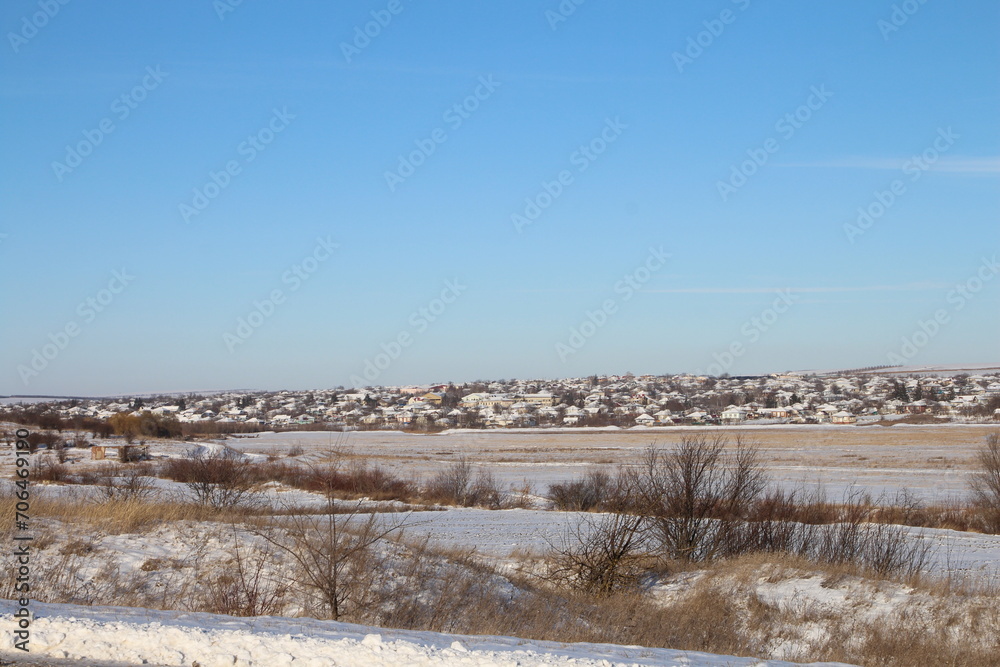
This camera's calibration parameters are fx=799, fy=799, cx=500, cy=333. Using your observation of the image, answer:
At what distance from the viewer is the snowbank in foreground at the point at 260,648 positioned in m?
5.92

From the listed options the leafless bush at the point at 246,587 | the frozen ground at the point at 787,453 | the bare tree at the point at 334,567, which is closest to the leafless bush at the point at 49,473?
the frozen ground at the point at 787,453

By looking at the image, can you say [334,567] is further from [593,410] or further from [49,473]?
[593,410]

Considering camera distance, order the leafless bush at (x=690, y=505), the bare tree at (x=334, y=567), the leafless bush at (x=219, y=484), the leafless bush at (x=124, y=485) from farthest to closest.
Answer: the leafless bush at (x=219, y=484), the leafless bush at (x=124, y=485), the leafless bush at (x=690, y=505), the bare tree at (x=334, y=567)

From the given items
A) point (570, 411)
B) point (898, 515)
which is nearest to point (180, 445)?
point (898, 515)

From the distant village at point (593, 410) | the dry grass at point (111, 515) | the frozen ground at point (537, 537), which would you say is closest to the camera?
the dry grass at point (111, 515)

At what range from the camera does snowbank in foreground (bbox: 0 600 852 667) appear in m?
5.92

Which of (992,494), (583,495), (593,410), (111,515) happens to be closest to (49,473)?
(583,495)

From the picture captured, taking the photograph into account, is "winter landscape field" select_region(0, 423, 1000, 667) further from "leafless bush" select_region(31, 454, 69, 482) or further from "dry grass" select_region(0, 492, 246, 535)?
"leafless bush" select_region(31, 454, 69, 482)

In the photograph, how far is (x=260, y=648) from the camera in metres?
6.03

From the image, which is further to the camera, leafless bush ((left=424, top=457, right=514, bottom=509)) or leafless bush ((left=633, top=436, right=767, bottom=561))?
leafless bush ((left=424, top=457, right=514, bottom=509))

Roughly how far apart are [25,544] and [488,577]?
8254mm

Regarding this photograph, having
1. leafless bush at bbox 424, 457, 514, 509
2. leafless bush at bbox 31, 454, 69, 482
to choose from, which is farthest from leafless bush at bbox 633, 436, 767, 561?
leafless bush at bbox 31, 454, 69, 482

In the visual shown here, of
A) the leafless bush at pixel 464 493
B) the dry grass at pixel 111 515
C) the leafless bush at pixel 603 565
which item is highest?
the dry grass at pixel 111 515

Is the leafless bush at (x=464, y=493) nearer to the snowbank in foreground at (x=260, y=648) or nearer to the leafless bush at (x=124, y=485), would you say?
the leafless bush at (x=124, y=485)
